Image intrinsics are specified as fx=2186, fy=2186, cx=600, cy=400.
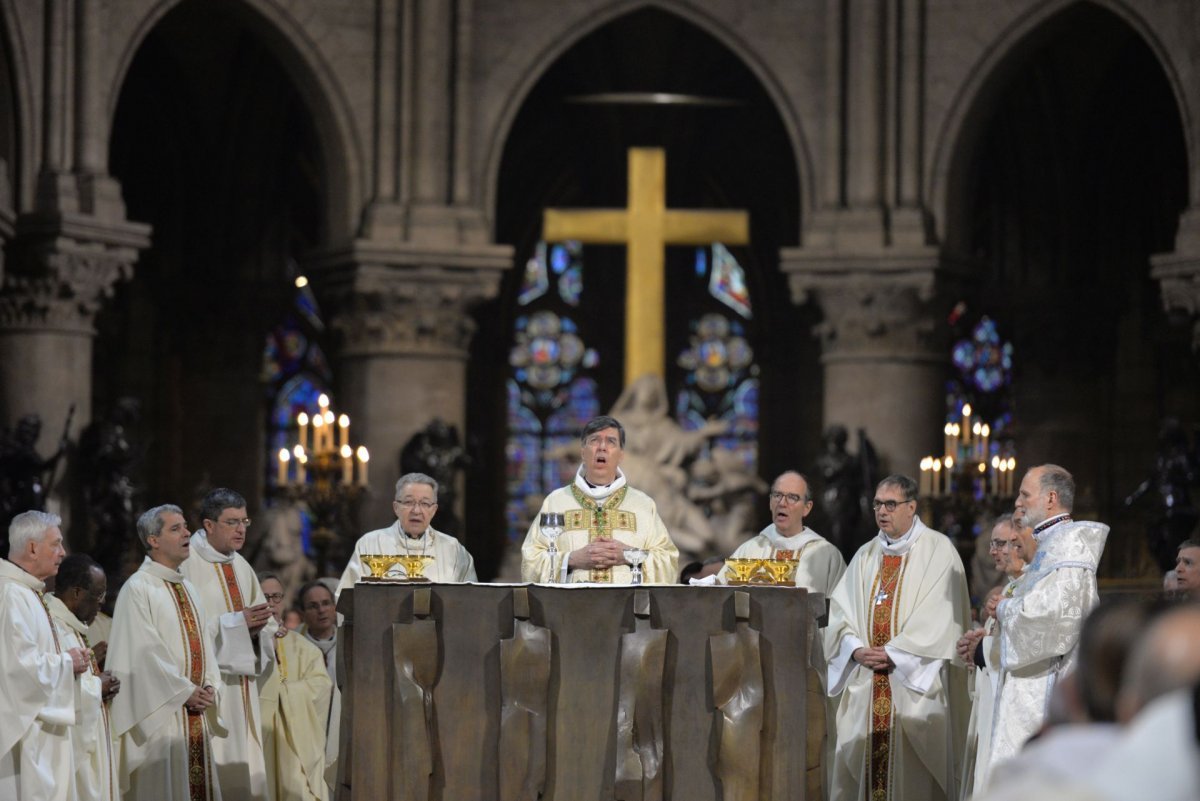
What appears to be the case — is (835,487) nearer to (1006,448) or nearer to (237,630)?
(1006,448)

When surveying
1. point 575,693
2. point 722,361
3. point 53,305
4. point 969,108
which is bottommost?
point 575,693

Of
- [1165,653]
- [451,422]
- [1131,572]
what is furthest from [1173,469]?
[1165,653]

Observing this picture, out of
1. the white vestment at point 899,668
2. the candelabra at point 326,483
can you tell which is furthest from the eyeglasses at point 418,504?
the candelabra at point 326,483

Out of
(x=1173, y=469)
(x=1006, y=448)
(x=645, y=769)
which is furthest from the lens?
(x=1006, y=448)

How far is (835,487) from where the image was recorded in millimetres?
16688

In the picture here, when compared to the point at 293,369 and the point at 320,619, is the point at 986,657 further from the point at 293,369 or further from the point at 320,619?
the point at 293,369

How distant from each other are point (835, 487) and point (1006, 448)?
5.54m

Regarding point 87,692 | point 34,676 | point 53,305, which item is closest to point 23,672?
point 34,676

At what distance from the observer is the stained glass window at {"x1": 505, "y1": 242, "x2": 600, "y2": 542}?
2403 cm

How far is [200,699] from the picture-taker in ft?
29.6

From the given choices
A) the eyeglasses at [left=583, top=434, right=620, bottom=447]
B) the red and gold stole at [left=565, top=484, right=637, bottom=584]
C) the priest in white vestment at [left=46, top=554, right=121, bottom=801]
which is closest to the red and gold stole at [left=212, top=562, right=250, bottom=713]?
the priest in white vestment at [left=46, top=554, right=121, bottom=801]

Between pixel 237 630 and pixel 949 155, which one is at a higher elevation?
pixel 949 155

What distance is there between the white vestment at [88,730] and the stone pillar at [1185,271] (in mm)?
9507

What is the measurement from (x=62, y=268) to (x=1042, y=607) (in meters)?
9.84
